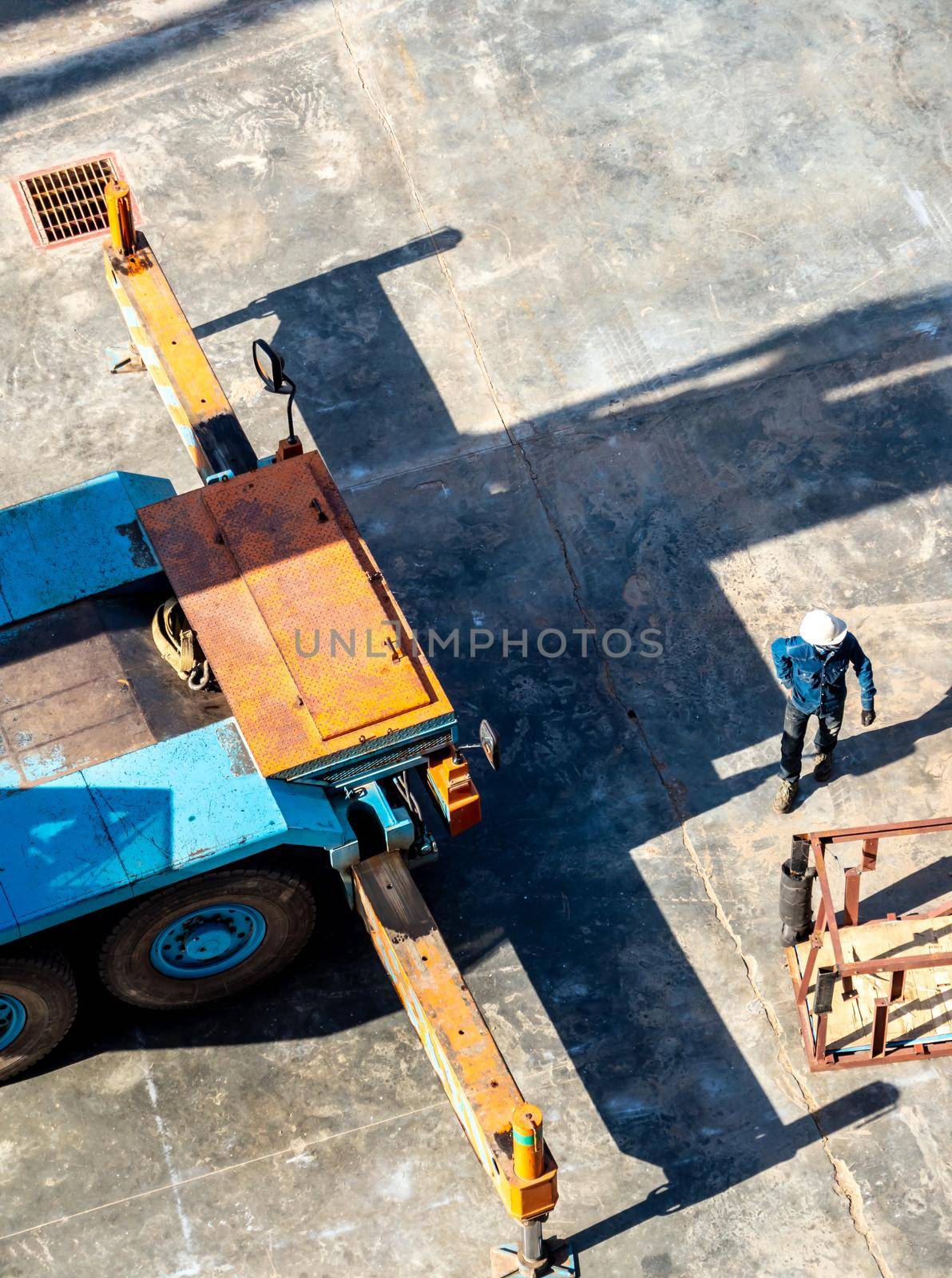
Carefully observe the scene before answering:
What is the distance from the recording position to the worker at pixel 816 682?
7117 millimetres

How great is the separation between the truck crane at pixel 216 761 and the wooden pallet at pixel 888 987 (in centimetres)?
171

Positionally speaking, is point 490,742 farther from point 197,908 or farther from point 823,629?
Answer: point 823,629

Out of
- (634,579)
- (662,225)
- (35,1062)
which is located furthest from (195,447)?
(662,225)

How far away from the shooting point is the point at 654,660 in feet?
27.1

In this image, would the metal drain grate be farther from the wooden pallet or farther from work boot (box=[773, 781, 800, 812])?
the wooden pallet

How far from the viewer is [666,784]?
7.78 m

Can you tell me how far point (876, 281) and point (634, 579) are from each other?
304 centimetres

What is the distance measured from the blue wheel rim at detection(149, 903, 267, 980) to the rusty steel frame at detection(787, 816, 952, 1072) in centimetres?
262

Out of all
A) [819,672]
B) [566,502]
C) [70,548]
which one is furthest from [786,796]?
[70,548]

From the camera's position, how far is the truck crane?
19.8 ft

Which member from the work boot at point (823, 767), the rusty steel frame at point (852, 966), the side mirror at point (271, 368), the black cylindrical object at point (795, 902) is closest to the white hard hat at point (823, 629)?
the work boot at point (823, 767)

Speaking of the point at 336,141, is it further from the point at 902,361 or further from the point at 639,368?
the point at 902,361

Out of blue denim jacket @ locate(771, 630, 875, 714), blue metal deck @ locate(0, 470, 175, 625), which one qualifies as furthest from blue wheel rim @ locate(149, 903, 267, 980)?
blue denim jacket @ locate(771, 630, 875, 714)

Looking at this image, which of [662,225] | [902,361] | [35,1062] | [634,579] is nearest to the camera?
[35,1062]
